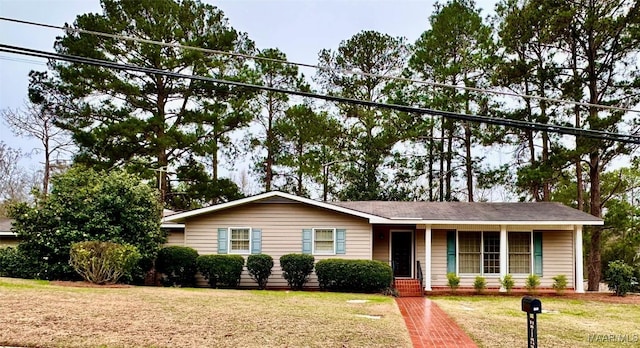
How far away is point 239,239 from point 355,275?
167 inches

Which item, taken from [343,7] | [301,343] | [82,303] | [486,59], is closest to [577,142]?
[486,59]

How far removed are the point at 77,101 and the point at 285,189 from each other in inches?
450

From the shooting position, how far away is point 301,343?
319 inches

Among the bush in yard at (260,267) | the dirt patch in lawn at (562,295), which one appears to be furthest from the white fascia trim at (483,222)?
the bush in yard at (260,267)

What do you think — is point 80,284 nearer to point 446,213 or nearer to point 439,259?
point 439,259

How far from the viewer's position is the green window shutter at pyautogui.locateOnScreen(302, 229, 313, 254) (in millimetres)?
17922

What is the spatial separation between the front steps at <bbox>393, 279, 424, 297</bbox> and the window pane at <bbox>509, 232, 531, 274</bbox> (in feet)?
11.9

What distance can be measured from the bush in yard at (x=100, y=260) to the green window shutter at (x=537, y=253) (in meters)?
13.2

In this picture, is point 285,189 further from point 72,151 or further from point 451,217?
point 451,217

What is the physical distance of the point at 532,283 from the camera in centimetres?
1719

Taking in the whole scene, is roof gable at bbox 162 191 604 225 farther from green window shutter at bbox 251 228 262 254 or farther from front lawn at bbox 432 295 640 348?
front lawn at bbox 432 295 640 348

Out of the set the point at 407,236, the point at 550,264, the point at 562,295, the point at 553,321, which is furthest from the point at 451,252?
the point at 553,321

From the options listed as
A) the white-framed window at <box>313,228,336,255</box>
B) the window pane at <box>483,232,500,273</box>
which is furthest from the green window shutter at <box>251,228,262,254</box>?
the window pane at <box>483,232,500,273</box>

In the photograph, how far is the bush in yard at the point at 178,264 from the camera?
56.1 ft
